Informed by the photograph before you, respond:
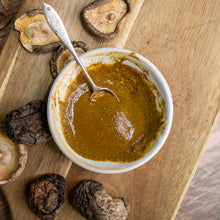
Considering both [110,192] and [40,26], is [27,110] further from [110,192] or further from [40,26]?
[110,192]

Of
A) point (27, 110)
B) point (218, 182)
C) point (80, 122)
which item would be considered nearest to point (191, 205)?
point (218, 182)

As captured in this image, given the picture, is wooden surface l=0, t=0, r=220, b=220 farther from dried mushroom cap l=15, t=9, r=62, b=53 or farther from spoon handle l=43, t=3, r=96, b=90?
spoon handle l=43, t=3, r=96, b=90

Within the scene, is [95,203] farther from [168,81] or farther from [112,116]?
[168,81]

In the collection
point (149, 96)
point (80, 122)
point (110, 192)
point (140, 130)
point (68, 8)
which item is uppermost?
point (68, 8)

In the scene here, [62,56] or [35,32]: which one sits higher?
[35,32]

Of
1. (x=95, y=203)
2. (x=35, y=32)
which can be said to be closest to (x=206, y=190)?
(x=95, y=203)
